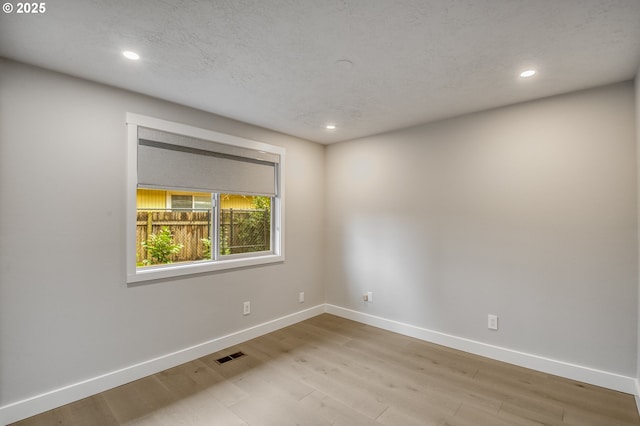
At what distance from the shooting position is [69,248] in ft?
7.36

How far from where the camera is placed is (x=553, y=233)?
264 centimetres

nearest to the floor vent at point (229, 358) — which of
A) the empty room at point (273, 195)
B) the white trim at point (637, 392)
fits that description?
the empty room at point (273, 195)

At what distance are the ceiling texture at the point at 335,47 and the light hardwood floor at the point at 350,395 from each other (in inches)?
94.0

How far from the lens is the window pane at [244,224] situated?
11.0 ft

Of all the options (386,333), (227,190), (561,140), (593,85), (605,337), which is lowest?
(386,333)

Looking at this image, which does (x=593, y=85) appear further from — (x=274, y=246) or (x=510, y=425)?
(x=274, y=246)

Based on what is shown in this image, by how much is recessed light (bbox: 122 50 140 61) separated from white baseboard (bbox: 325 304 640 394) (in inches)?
138

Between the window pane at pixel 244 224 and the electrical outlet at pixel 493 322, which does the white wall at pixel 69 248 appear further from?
the electrical outlet at pixel 493 322

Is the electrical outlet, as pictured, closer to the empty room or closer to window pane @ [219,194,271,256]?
the empty room

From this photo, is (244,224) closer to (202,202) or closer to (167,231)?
(202,202)

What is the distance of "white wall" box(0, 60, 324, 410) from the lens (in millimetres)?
2037

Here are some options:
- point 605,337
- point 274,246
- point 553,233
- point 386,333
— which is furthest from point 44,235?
point 605,337

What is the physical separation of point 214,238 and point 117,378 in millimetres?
1400

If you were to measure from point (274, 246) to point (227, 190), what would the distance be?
3.20 ft
